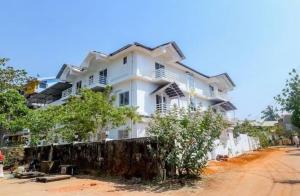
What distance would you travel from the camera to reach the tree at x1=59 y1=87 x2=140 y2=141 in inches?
822

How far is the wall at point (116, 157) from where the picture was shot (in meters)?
13.6

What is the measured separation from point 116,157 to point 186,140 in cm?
454

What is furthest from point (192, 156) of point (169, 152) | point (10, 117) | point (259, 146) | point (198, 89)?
point (259, 146)

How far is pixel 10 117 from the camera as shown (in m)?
27.8

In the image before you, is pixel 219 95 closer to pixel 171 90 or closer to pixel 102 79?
pixel 171 90

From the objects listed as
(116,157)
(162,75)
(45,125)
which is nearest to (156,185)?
(116,157)

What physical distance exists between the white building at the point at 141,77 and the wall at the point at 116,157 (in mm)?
7933

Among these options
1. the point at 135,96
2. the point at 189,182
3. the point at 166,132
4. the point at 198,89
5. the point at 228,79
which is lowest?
the point at 189,182

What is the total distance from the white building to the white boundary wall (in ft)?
21.2

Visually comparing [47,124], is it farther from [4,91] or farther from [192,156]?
[192,156]

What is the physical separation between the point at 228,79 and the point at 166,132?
31487mm

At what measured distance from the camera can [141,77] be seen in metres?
Result: 27.5

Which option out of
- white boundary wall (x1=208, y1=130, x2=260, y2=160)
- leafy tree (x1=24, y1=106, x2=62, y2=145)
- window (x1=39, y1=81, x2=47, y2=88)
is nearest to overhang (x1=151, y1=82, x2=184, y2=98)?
white boundary wall (x1=208, y1=130, x2=260, y2=160)

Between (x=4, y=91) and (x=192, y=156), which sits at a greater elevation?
(x=4, y=91)
